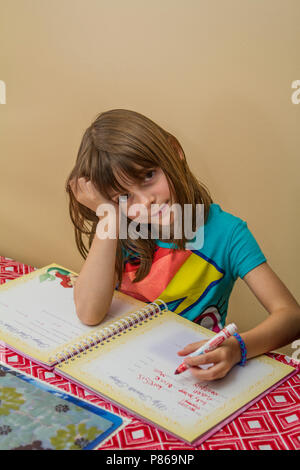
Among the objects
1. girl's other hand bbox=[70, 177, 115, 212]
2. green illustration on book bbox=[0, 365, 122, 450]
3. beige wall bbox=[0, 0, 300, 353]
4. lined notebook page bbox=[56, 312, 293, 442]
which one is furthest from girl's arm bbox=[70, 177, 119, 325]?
beige wall bbox=[0, 0, 300, 353]

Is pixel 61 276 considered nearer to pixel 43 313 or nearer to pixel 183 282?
pixel 43 313

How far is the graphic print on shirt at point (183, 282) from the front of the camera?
1146mm

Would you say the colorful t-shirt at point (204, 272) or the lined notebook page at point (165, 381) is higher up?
the colorful t-shirt at point (204, 272)

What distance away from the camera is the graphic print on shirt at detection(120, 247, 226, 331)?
1146mm

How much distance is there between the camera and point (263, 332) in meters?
0.94

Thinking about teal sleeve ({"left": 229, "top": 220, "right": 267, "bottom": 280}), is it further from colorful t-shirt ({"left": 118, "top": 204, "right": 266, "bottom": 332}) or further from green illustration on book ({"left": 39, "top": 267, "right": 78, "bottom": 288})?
green illustration on book ({"left": 39, "top": 267, "right": 78, "bottom": 288})

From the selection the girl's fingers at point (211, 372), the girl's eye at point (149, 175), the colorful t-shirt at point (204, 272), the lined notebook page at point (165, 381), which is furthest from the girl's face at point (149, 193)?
the girl's fingers at point (211, 372)

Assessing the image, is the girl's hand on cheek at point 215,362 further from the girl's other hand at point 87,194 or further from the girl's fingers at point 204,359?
the girl's other hand at point 87,194

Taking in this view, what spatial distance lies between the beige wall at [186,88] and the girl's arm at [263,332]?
0.38m

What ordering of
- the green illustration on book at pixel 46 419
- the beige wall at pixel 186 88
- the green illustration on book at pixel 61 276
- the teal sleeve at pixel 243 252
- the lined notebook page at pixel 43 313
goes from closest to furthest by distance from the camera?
the green illustration on book at pixel 46 419 → the lined notebook page at pixel 43 313 → the teal sleeve at pixel 243 252 → the green illustration on book at pixel 61 276 → the beige wall at pixel 186 88

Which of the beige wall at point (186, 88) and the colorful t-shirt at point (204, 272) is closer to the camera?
the colorful t-shirt at point (204, 272)

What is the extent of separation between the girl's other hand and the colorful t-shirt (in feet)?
0.62

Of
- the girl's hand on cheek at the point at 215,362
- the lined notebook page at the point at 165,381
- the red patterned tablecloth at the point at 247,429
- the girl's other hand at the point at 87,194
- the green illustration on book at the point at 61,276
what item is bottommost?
the red patterned tablecloth at the point at 247,429

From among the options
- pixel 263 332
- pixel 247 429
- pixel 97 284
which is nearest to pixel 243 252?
pixel 263 332
